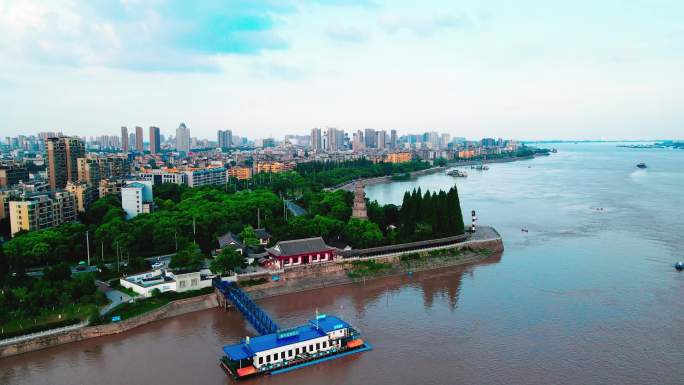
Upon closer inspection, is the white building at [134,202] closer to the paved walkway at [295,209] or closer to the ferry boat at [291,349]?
the paved walkway at [295,209]

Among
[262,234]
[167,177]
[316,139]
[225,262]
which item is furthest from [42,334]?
[316,139]

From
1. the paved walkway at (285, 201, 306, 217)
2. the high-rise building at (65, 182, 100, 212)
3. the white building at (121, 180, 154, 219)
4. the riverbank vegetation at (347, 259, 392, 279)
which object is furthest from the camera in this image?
the paved walkway at (285, 201, 306, 217)

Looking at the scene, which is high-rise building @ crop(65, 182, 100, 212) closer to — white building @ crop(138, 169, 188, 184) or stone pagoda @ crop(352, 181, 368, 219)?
white building @ crop(138, 169, 188, 184)

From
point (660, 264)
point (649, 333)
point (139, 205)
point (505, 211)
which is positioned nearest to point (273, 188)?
point (139, 205)

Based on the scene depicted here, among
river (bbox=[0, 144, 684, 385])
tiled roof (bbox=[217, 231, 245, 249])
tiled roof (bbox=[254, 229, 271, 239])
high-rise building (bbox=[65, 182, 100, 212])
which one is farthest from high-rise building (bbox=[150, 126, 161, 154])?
river (bbox=[0, 144, 684, 385])

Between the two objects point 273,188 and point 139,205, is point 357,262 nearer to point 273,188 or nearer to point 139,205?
point 139,205

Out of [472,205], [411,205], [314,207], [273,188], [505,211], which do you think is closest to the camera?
[411,205]

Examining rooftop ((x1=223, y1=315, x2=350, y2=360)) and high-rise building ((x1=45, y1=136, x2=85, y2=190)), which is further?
high-rise building ((x1=45, y1=136, x2=85, y2=190))

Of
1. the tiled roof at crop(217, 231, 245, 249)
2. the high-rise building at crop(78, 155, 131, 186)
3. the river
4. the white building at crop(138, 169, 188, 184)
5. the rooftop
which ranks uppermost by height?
the high-rise building at crop(78, 155, 131, 186)
